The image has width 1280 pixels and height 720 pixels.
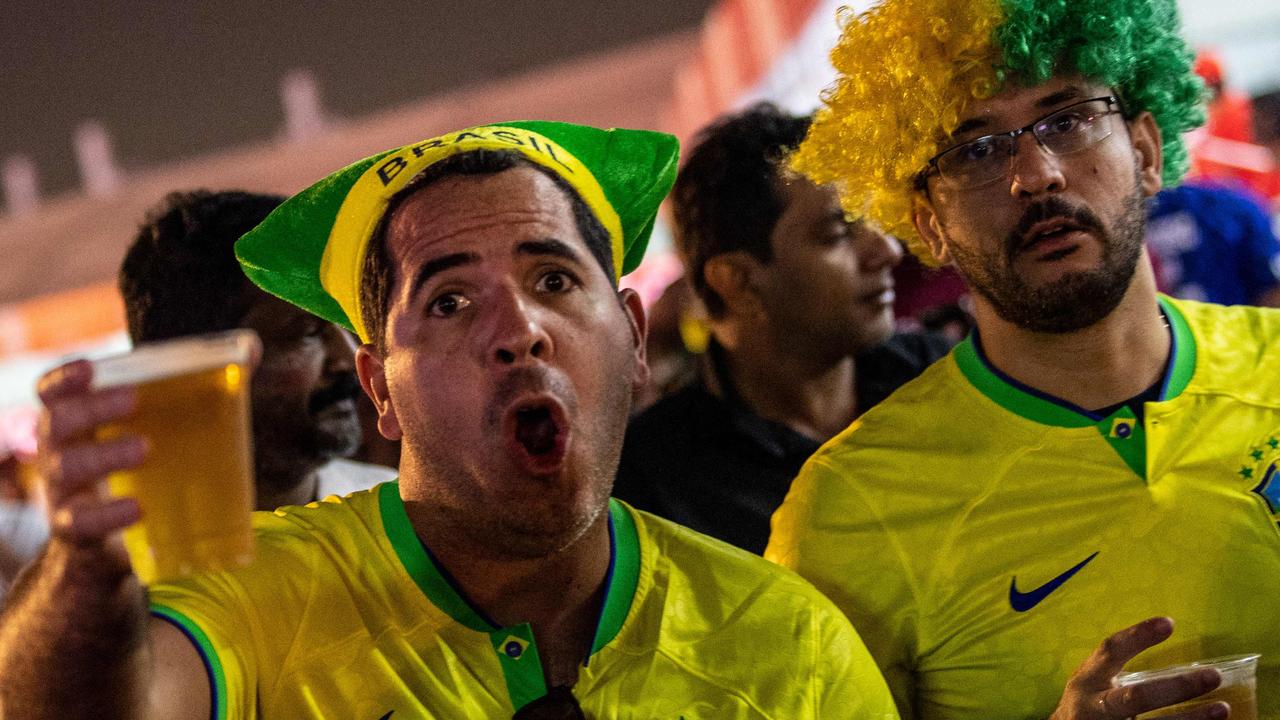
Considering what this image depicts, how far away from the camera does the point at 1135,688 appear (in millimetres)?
2379

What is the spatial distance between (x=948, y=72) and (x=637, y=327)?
102 centimetres

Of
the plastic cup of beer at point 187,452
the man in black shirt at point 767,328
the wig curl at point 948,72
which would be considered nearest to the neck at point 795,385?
the man in black shirt at point 767,328

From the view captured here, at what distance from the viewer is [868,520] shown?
304 cm

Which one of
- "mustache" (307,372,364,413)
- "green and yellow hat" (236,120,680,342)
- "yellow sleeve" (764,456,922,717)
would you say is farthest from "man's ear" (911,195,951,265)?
"mustache" (307,372,364,413)

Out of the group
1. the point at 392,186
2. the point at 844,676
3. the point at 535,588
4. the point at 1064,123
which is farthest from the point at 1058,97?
the point at 535,588

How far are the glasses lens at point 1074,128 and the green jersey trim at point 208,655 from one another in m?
2.10

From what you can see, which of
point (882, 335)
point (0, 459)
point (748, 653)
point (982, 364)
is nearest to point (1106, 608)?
point (982, 364)

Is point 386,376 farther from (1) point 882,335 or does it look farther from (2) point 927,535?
(1) point 882,335

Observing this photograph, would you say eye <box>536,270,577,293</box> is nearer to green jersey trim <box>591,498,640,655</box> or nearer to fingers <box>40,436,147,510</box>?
green jersey trim <box>591,498,640,655</box>

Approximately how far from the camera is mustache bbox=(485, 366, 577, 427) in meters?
2.39

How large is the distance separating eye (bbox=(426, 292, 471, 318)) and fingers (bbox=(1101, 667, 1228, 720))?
54.8 inches

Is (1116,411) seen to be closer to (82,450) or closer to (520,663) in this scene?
(520,663)

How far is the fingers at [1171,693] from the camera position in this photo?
7.72 feet

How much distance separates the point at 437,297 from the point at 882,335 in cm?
250
